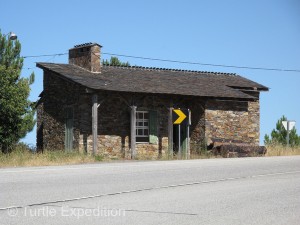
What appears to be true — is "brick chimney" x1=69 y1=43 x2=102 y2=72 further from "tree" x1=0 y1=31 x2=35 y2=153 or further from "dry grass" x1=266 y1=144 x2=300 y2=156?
"dry grass" x1=266 y1=144 x2=300 y2=156

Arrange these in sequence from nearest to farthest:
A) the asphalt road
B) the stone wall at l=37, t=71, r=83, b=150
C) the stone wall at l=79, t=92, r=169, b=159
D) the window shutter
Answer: the asphalt road → the stone wall at l=79, t=92, r=169, b=159 → the stone wall at l=37, t=71, r=83, b=150 → the window shutter

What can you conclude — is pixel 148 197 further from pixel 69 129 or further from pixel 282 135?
pixel 282 135

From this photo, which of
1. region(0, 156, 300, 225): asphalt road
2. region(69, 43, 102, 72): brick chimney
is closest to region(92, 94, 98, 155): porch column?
region(69, 43, 102, 72): brick chimney

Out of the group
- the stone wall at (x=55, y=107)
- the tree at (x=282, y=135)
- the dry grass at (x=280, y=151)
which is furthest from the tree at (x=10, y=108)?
the tree at (x=282, y=135)

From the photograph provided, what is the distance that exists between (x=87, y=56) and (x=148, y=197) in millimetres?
20340

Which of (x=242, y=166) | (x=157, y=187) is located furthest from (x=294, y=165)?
(x=157, y=187)

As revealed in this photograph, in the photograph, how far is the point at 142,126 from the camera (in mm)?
28922

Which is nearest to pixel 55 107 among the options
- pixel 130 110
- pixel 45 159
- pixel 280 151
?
pixel 130 110

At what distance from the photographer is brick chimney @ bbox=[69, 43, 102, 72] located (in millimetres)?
29719

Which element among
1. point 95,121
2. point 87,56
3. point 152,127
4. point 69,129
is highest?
point 87,56

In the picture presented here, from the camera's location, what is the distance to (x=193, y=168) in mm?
17125

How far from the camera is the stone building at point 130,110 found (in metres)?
27.2

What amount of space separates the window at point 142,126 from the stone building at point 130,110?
5cm

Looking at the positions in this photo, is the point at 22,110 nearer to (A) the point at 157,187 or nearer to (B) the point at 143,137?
(B) the point at 143,137
